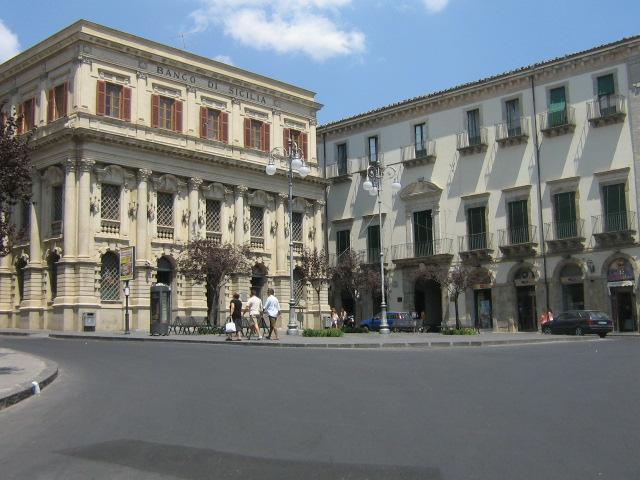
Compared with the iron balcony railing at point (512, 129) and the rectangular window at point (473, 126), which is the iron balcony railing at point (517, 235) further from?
the rectangular window at point (473, 126)

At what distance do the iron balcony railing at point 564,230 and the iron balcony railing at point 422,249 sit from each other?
667 cm

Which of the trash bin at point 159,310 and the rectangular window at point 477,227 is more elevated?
the rectangular window at point 477,227

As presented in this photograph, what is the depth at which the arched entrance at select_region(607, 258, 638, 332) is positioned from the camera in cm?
3778

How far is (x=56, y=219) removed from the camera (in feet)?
132

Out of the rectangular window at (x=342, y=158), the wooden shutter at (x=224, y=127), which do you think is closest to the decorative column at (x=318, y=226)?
the rectangular window at (x=342, y=158)

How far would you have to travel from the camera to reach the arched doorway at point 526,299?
41.7 metres

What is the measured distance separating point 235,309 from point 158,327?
22.9ft

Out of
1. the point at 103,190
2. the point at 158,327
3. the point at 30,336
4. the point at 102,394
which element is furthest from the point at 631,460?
the point at 103,190

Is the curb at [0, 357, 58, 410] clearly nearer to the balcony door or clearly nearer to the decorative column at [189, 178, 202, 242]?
the decorative column at [189, 178, 202, 242]

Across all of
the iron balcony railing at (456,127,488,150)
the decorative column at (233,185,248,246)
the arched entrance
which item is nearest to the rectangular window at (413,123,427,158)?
the iron balcony railing at (456,127,488,150)

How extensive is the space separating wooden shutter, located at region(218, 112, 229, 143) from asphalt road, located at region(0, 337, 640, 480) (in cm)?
3327

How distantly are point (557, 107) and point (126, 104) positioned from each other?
2453 cm

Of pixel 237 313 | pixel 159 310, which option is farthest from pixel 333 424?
pixel 159 310

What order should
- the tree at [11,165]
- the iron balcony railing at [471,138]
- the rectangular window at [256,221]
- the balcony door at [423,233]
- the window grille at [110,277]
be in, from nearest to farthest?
the tree at [11,165], the window grille at [110,277], the iron balcony railing at [471,138], the balcony door at [423,233], the rectangular window at [256,221]
